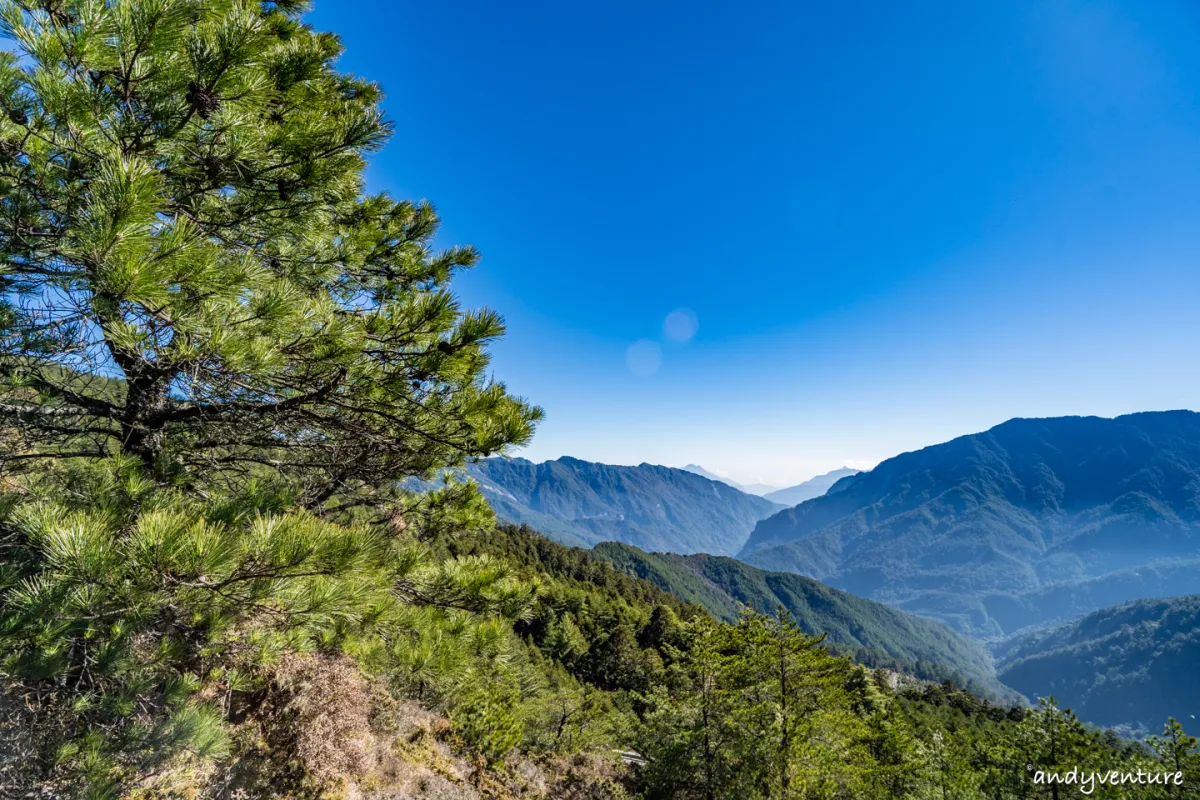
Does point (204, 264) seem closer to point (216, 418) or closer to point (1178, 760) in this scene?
point (216, 418)

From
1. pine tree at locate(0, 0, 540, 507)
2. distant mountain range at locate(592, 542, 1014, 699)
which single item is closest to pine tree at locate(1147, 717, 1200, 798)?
pine tree at locate(0, 0, 540, 507)

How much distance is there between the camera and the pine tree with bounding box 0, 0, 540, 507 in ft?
7.41

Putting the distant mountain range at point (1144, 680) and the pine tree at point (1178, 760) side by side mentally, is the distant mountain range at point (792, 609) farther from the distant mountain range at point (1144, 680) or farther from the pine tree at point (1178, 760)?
the pine tree at point (1178, 760)

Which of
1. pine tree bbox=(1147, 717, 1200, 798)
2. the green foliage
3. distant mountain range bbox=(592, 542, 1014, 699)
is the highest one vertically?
the green foliage

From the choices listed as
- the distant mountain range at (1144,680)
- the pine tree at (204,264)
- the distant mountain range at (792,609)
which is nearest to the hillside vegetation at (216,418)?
the pine tree at (204,264)

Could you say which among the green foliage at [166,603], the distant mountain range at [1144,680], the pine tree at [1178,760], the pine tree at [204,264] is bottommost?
the distant mountain range at [1144,680]

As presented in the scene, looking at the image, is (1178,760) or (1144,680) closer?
(1178,760)

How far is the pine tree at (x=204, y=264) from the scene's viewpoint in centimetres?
226

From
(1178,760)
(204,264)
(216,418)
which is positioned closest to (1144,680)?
(1178,760)

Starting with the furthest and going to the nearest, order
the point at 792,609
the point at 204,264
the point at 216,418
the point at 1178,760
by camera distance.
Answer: the point at 792,609
the point at 1178,760
the point at 216,418
the point at 204,264

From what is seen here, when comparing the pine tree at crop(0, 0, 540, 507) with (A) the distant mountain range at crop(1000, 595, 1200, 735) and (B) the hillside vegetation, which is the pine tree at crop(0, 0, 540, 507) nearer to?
(B) the hillside vegetation

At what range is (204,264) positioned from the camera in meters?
2.17

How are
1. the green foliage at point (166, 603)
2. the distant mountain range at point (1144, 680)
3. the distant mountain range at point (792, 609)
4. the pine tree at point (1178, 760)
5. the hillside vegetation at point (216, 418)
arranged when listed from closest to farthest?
the green foliage at point (166, 603)
the hillside vegetation at point (216, 418)
the pine tree at point (1178, 760)
the distant mountain range at point (792, 609)
the distant mountain range at point (1144, 680)

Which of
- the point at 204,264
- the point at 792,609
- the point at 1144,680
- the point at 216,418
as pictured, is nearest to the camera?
the point at 204,264
